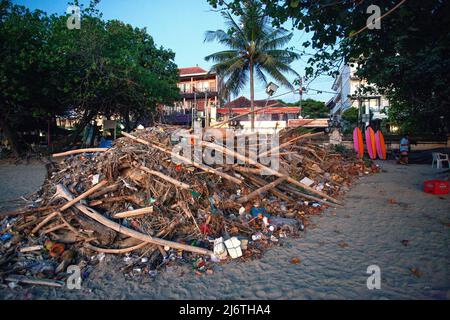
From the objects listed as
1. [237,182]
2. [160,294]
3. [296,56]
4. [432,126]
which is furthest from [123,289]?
[296,56]

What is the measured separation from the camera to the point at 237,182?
5.13 m

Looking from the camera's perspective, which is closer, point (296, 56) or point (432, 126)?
point (432, 126)

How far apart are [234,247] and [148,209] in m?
1.49

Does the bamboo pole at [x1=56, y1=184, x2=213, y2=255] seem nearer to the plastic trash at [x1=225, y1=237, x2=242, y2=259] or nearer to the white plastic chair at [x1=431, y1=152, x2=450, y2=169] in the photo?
the plastic trash at [x1=225, y1=237, x2=242, y2=259]

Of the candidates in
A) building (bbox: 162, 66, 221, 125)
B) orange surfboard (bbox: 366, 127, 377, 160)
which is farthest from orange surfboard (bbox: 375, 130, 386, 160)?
building (bbox: 162, 66, 221, 125)

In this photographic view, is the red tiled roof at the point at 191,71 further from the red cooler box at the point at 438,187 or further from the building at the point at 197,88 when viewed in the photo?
the red cooler box at the point at 438,187

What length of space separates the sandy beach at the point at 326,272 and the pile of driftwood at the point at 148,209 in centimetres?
33

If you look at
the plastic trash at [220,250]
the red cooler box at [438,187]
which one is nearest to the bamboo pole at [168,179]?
the plastic trash at [220,250]

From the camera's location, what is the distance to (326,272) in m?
3.29

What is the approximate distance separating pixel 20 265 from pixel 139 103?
12.2m

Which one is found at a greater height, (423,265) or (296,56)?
(296,56)

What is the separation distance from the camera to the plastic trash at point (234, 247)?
12.2 ft

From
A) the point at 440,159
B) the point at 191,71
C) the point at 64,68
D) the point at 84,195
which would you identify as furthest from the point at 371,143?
the point at 191,71
